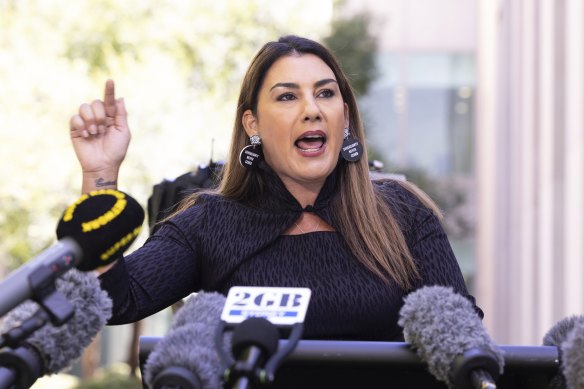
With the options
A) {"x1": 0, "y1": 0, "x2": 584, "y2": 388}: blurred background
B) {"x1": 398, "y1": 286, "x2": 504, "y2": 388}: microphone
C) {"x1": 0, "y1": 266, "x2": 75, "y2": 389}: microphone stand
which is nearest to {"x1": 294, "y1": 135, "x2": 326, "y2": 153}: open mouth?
{"x1": 398, "y1": 286, "x2": 504, "y2": 388}: microphone

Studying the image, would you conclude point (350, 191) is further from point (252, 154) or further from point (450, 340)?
point (450, 340)

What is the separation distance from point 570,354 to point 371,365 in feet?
1.42

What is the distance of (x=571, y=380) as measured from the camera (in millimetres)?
2428

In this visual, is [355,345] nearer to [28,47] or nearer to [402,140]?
[28,47]

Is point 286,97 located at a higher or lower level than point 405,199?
higher

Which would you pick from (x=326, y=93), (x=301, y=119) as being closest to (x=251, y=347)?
(x=301, y=119)

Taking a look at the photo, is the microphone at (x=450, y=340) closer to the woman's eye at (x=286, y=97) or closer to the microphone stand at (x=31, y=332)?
the microphone stand at (x=31, y=332)

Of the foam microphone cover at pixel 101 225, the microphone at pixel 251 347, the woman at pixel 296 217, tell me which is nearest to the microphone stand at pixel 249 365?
the microphone at pixel 251 347

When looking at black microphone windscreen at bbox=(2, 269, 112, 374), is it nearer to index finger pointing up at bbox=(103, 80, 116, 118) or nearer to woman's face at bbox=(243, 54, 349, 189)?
index finger pointing up at bbox=(103, 80, 116, 118)

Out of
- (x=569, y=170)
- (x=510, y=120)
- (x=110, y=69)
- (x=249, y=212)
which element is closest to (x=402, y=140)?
(x=510, y=120)

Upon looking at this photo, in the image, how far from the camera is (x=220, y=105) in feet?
67.0

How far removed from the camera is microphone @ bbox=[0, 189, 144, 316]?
6.88 ft

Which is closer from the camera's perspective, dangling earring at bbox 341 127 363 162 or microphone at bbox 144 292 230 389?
microphone at bbox 144 292 230 389

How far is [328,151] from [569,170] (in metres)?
9.41
